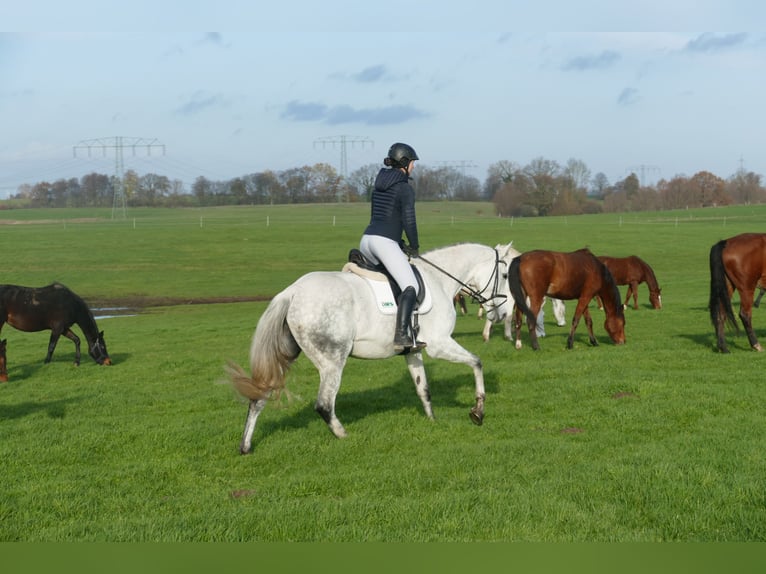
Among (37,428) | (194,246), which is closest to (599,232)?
(194,246)

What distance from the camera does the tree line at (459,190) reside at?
124 metres

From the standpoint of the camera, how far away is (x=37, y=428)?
1021 cm

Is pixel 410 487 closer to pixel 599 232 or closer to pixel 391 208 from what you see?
pixel 391 208

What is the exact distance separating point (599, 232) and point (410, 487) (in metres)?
70.9

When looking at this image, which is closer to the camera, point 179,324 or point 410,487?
point 410,487

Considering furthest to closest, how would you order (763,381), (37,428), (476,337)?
(476,337) < (763,381) < (37,428)

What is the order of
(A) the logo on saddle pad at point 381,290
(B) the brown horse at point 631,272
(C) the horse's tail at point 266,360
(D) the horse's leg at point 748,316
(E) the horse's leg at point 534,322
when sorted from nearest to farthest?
(C) the horse's tail at point 266,360, (A) the logo on saddle pad at point 381,290, (D) the horse's leg at point 748,316, (E) the horse's leg at point 534,322, (B) the brown horse at point 631,272

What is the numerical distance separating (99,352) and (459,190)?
14044 cm

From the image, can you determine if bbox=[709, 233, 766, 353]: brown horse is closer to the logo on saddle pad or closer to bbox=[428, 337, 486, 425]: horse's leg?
bbox=[428, 337, 486, 425]: horse's leg

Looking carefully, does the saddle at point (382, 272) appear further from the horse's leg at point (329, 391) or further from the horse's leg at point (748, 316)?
the horse's leg at point (748, 316)

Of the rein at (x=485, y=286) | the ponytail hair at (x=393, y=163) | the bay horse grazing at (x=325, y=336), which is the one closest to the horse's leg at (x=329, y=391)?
the bay horse grazing at (x=325, y=336)

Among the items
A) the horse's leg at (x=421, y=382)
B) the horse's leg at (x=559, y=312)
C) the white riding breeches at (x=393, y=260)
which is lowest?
the horse's leg at (x=559, y=312)

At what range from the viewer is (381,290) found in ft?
30.3

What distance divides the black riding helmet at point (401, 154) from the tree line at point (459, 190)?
11321 centimetres
